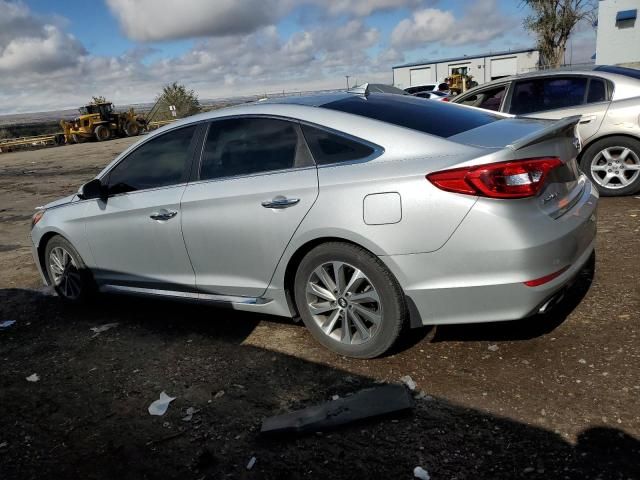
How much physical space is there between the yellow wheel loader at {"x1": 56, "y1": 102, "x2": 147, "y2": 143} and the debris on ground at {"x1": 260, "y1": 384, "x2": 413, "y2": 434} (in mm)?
35748

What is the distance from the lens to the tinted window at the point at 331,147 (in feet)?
10.3

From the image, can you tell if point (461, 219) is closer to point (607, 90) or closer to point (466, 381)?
point (466, 381)

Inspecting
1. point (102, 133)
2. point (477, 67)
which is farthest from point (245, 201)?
point (477, 67)

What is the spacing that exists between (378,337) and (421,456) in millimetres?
862

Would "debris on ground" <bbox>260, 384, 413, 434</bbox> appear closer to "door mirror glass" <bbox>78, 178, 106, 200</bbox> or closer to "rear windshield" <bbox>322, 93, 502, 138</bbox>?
"rear windshield" <bbox>322, 93, 502, 138</bbox>

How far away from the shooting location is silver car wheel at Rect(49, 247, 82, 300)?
4.83m

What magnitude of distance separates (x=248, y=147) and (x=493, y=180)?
1.68 m

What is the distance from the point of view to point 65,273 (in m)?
4.91

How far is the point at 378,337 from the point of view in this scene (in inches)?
125

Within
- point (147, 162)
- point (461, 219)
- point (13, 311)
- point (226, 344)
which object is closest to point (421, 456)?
point (461, 219)

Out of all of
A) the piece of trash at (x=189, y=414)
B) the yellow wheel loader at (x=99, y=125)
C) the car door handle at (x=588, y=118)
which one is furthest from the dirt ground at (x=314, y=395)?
the yellow wheel loader at (x=99, y=125)

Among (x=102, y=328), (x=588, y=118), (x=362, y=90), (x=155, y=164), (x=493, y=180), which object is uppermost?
(x=362, y=90)

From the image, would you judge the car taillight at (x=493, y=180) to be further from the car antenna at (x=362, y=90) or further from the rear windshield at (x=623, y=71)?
the rear windshield at (x=623, y=71)

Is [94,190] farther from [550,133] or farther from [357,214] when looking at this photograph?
[550,133]
